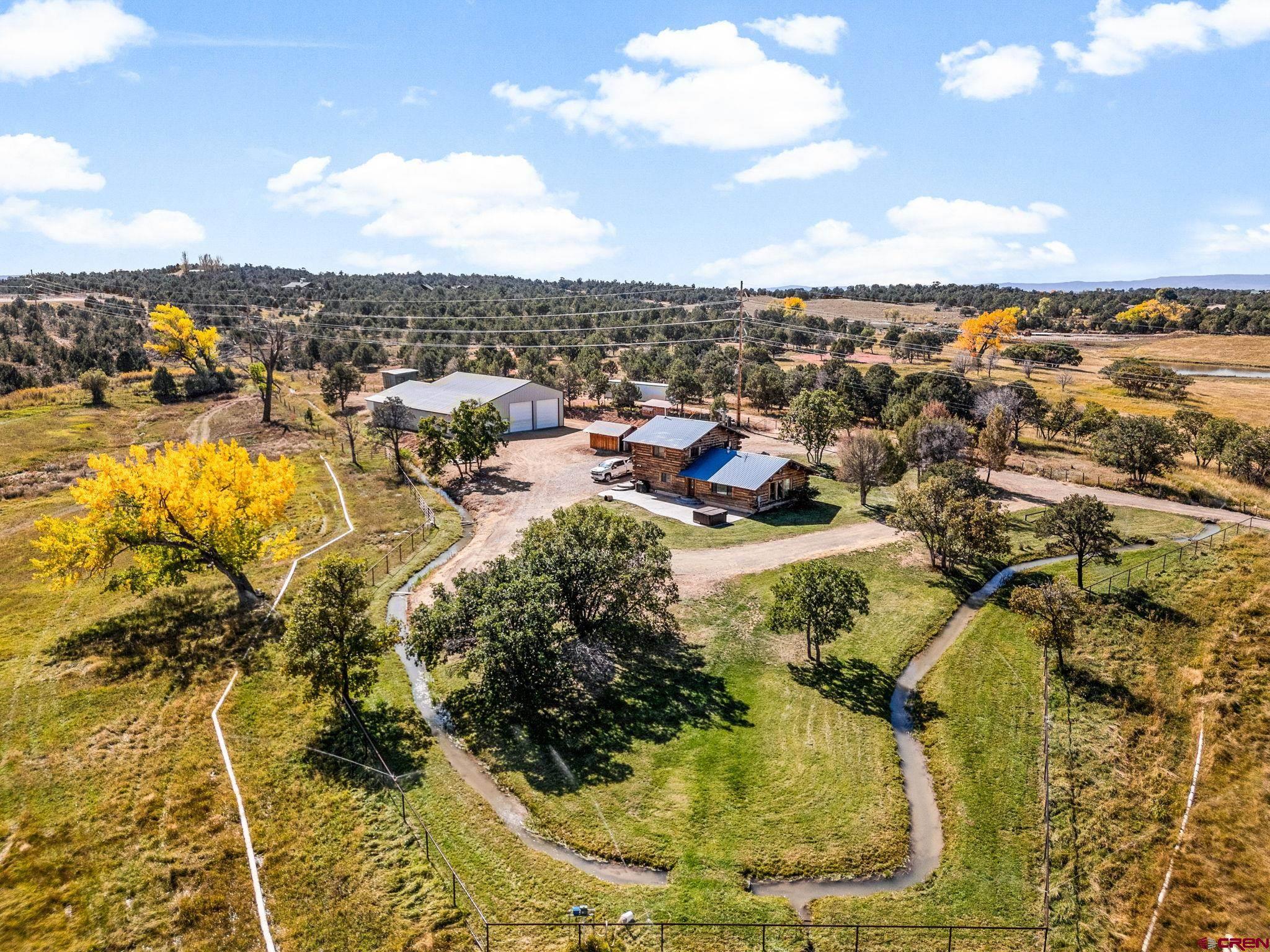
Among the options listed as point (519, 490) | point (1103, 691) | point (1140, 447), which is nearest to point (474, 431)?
point (519, 490)

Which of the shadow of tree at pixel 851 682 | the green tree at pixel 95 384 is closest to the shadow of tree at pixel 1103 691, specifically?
the shadow of tree at pixel 851 682

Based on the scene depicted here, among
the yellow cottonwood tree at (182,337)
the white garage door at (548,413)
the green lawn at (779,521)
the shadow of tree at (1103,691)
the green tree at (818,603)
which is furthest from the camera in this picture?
the yellow cottonwood tree at (182,337)

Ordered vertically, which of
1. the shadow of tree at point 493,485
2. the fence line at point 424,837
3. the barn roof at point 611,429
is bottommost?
the fence line at point 424,837

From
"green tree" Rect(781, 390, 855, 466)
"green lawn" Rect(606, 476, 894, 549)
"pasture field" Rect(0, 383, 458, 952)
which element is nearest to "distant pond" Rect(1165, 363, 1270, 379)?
"green tree" Rect(781, 390, 855, 466)

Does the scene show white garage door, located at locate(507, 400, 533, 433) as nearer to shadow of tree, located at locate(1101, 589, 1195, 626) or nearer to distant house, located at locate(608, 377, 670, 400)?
distant house, located at locate(608, 377, 670, 400)

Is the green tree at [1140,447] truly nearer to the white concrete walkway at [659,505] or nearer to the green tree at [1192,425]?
the green tree at [1192,425]

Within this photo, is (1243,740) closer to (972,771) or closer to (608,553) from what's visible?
(972,771)
